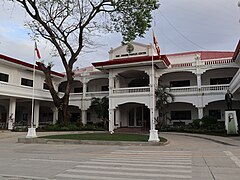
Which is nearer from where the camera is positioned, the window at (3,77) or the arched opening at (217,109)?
the window at (3,77)

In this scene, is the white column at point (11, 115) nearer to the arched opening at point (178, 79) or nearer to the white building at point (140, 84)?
the white building at point (140, 84)

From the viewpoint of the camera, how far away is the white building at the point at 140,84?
26875 millimetres

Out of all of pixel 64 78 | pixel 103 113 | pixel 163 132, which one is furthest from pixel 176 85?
pixel 64 78

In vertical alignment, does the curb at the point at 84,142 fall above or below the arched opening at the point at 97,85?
below

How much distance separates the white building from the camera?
1058 inches

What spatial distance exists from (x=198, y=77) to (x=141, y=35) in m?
7.71

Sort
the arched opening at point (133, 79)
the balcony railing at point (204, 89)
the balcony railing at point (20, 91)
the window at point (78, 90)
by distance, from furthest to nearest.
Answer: the window at point (78, 90), the arched opening at point (133, 79), the balcony railing at point (204, 89), the balcony railing at point (20, 91)

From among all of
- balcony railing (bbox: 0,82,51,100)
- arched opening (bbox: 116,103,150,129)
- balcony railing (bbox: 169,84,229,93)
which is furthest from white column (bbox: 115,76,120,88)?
balcony railing (bbox: 0,82,51,100)

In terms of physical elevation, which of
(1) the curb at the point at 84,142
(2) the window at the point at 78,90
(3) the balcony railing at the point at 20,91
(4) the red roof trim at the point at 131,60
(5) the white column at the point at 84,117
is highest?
(4) the red roof trim at the point at 131,60

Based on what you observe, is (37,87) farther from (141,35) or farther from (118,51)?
(141,35)

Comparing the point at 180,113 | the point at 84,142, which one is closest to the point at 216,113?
the point at 180,113

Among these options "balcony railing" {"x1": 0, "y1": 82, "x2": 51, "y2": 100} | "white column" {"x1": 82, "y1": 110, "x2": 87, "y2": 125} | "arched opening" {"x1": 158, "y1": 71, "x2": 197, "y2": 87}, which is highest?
"arched opening" {"x1": 158, "y1": 71, "x2": 197, "y2": 87}

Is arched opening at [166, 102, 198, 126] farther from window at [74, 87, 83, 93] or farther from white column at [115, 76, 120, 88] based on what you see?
window at [74, 87, 83, 93]

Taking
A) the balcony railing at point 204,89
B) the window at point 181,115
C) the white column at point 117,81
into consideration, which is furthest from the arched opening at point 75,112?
the balcony railing at point 204,89
